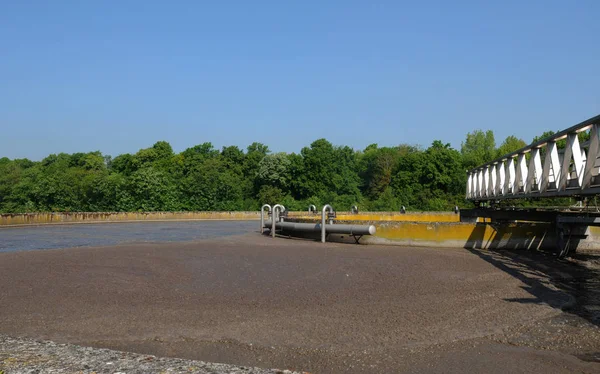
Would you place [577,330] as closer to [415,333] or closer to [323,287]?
[415,333]

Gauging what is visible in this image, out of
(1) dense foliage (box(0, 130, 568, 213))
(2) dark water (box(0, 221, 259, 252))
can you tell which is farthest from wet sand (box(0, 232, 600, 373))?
(1) dense foliage (box(0, 130, 568, 213))

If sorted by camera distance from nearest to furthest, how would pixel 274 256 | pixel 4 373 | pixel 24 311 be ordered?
pixel 4 373, pixel 24 311, pixel 274 256

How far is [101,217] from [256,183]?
2295 inches

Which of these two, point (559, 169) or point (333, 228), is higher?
point (559, 169)

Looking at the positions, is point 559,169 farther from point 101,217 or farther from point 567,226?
point 101,217

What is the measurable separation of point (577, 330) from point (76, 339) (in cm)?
624

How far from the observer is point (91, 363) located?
17.3 feet

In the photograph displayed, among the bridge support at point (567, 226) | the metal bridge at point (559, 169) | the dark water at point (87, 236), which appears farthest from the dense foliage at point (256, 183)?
the metal bridge at point (559, 169)

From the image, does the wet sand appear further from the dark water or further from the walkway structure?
the dark water

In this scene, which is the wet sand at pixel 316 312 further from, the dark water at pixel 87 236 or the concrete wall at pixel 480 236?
the dark water at pixel 87 236

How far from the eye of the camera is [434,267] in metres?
13.3

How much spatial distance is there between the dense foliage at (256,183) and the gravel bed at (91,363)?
51197mm

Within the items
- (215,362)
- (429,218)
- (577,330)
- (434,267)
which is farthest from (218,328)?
(429,218)

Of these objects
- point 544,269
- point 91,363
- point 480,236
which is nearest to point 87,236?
point 480,236
